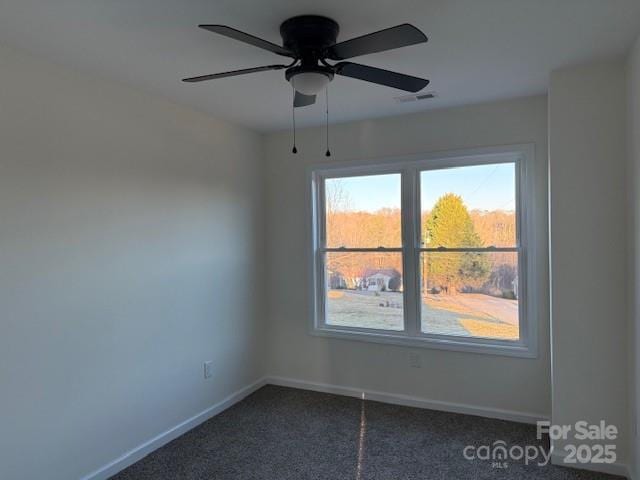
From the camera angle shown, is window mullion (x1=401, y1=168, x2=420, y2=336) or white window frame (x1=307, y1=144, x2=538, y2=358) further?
→ window mullion (x1=401, y1=168, x2=420, y2=336)

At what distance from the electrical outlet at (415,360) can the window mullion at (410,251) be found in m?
0.17

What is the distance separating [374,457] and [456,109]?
2620mm

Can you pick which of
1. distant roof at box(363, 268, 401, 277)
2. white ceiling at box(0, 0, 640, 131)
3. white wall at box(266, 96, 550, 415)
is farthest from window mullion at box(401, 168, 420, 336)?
white ceiling at box(0, 0, 640, 131)

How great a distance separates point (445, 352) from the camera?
3.51 m

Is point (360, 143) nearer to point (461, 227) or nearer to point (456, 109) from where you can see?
point (456, 109)

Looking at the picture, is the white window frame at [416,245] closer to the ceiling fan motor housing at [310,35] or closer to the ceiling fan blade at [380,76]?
the ceiling fan blade at [380,76]

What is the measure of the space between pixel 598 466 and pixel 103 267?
322 cm

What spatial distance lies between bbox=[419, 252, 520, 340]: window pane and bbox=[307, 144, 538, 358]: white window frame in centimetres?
6

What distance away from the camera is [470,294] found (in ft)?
11.4

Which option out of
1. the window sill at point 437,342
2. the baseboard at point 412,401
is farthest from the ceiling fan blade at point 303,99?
the baseboard at point 412,401

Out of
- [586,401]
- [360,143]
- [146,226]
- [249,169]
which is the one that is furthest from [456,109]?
[146,226]

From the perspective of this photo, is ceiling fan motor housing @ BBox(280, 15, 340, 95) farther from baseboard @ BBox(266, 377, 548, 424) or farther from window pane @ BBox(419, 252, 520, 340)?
baseboard @ BBox(266, 377, 548, 424)

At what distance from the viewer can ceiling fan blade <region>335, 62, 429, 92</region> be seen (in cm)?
197

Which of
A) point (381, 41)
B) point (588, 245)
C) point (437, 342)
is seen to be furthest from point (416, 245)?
point (381, 41)
